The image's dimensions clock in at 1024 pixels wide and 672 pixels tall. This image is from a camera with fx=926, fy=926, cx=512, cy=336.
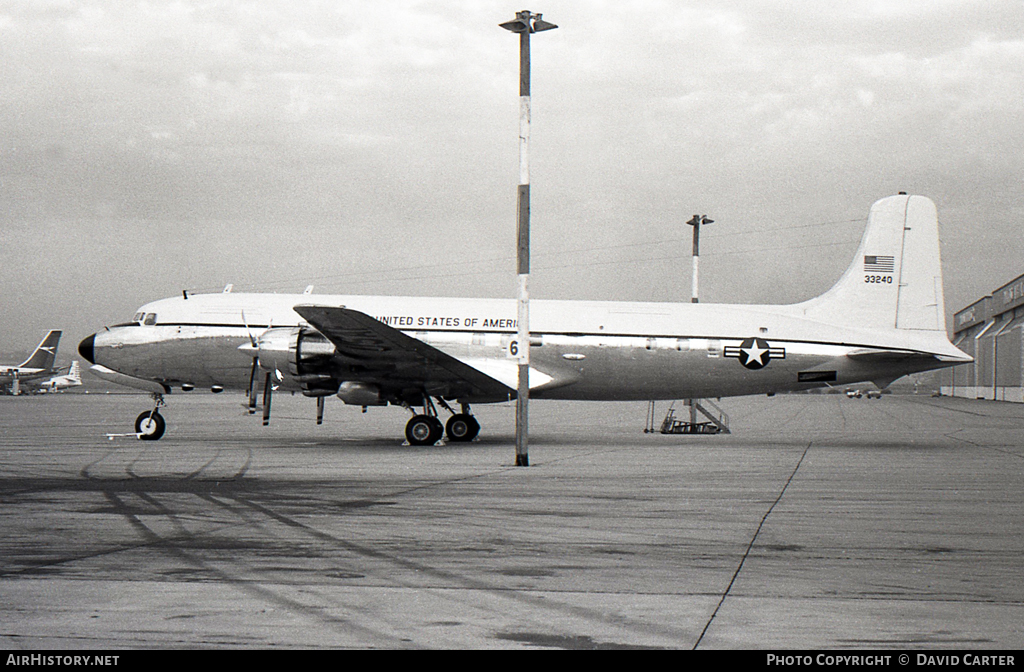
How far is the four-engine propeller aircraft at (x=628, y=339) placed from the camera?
2608 cm

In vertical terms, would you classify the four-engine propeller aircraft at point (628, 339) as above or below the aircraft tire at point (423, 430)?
above

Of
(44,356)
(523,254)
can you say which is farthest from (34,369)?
(523,254)

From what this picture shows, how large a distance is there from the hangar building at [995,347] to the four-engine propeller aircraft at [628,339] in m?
59.3

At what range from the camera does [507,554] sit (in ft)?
30.7

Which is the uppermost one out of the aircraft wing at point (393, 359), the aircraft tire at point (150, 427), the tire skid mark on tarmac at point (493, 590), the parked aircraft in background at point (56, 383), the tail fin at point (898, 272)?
the tail fin at point (898, 272)

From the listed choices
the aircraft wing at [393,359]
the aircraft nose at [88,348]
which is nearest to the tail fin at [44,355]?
the aircraft nose at [88,348]

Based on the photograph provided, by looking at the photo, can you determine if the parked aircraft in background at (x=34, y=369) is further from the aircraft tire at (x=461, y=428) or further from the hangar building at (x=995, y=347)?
the hangar building at (x=995, y=347)

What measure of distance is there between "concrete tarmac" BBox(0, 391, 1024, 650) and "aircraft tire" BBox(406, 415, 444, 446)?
4.71 metres

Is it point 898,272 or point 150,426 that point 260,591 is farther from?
point 898,272

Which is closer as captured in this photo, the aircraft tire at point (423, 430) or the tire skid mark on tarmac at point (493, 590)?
the tire skid mark on tarmac at point (493, 590)

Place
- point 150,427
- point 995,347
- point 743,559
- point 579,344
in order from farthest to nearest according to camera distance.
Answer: point 995,347 → point 579,344 → point 150,427 → point 743,559

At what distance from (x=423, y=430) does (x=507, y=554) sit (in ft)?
51.6

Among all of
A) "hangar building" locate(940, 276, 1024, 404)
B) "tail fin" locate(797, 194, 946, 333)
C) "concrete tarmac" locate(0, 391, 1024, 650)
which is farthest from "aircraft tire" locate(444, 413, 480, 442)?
"hangar building" locate(940, 276, 1024, 404)

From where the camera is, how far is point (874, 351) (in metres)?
25.7
